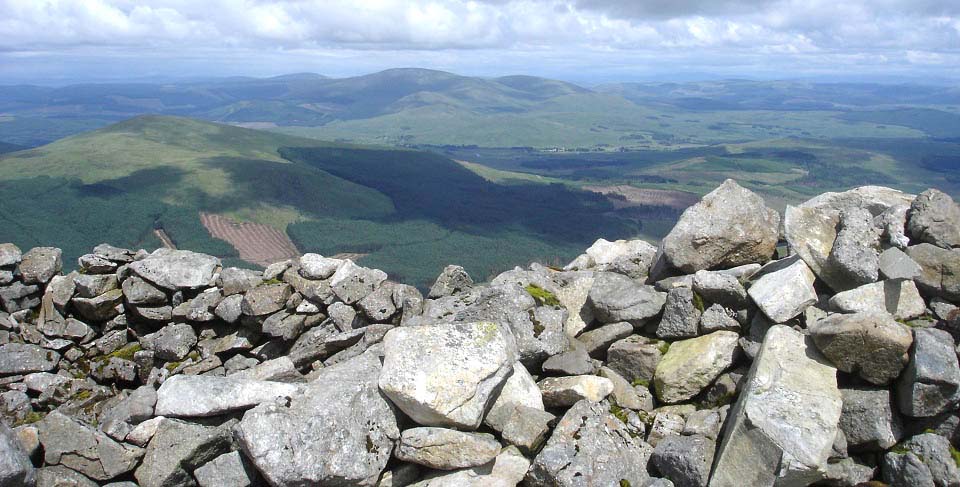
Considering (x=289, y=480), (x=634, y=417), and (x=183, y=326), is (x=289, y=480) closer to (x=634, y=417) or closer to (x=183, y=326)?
(x=634, y=417)

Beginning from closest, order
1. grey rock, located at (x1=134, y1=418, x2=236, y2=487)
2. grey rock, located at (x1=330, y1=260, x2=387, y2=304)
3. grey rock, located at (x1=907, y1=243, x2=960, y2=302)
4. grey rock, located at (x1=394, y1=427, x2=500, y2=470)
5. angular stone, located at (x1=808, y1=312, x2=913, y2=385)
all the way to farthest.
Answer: angular stone, located at (x1=808, y1=312, x2=913, y2=385) < grey rock, located at (x1=394, y1=427, x2=500, y2=470) < grey rock, located at (x1=134, y1=418, x2=236, y2=487) < grey rock, located at (x1=907, y1=243, x2=960, y2=302) < grey rock, located at (x1=330, y1=260, x2=387, y2=304)

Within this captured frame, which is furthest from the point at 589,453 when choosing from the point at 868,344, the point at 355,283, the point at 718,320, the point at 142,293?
the point at 142,293

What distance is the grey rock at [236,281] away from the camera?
16078 millimetres

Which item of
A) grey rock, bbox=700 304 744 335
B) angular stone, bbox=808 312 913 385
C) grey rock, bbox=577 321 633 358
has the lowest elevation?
grey rock, bbox=577 321 633 358

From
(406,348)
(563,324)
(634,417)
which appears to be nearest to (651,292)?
(563,324)

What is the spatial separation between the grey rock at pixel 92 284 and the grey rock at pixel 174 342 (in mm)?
2413

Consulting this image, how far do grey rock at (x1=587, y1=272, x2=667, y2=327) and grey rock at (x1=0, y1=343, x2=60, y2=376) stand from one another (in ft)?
47.3

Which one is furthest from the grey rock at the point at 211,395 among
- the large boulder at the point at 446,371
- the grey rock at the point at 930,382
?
the grey rock at the point at 930,382

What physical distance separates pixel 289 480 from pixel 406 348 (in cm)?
288

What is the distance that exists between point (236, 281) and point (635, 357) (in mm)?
10924

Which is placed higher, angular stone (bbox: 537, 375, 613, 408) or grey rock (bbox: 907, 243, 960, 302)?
grey rock (bbox: 907, 243, 960, 302)

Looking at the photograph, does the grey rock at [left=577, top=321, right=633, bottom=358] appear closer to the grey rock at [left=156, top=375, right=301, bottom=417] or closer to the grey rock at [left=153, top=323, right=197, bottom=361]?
the grey rock at [left=156, top=375, right=301, bottom=417]

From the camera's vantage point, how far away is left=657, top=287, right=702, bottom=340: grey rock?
12109mm

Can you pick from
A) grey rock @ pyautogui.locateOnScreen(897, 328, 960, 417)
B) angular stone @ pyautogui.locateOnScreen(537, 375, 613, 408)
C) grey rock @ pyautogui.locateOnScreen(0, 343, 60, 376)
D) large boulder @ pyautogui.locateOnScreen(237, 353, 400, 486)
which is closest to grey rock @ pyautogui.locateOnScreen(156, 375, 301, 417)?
large boulder @ pyautogui.locateOnScreen(237, 353, 400, 486)
